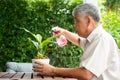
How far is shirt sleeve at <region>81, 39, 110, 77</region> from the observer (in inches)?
91.4

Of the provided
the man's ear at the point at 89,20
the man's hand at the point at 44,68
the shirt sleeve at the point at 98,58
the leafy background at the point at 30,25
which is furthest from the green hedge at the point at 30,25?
the shirt sleeve at the point at 98,58

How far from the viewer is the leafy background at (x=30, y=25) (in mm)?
5539

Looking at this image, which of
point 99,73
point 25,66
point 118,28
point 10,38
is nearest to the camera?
point 99,73

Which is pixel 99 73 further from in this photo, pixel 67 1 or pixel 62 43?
pixel 67 1

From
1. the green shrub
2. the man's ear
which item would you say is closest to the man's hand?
the man's ear

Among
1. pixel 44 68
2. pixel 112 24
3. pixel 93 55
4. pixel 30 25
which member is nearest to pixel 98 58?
pixel 93 55

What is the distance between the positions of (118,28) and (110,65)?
359 centimetres

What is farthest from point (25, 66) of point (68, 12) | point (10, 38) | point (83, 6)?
point (83, 6)

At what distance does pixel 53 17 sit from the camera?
5617 mm

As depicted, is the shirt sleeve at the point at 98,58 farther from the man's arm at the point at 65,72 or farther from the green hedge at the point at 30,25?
the green hedge at the point at 30,25

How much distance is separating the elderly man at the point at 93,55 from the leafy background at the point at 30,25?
3022mm

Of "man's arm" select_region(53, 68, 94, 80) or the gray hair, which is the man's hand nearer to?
"man's arm" select_region(53, 68, 94, 80)

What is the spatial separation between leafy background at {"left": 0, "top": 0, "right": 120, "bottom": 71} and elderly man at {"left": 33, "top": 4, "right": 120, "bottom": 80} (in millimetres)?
3022

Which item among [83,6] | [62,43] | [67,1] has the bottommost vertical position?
[62,43]
